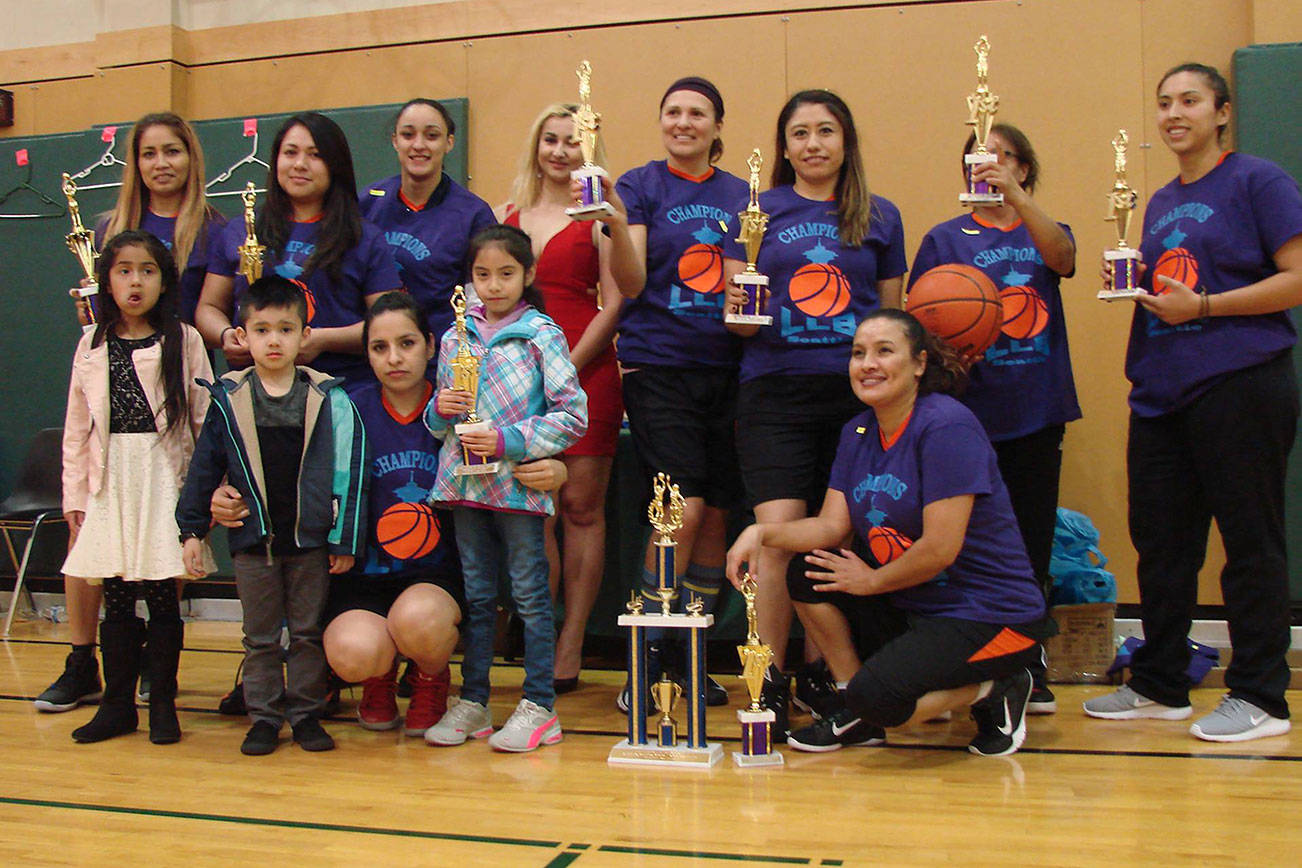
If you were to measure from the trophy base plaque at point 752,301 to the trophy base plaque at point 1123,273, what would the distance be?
Result: 35.1 inches

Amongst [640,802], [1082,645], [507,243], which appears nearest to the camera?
[640,802]

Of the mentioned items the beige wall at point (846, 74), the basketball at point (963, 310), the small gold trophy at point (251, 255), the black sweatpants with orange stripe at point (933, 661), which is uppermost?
the beige wall at point (846, 74)

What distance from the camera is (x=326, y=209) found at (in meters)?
3.51

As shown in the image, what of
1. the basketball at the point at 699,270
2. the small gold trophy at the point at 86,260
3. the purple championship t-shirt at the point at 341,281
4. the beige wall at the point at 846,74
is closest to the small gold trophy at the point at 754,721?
the basketball at the point at 699,270

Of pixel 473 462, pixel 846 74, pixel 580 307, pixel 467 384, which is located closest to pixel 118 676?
pixel 473 462

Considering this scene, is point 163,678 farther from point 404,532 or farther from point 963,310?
point 963,310

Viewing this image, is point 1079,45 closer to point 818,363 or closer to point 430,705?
point 818,363

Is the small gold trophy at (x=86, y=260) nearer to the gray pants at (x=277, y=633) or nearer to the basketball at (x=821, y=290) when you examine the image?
the gray pants at (x=277, y=633)

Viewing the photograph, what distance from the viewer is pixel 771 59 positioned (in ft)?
16.8

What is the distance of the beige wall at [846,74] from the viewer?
4.75 m

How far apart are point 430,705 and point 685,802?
98cm

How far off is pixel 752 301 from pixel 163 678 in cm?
192

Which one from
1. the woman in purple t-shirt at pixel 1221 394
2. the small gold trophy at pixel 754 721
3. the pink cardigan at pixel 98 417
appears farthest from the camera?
the pink cardigan at pixel 98 417

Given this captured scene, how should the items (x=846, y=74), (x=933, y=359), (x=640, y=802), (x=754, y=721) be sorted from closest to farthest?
(x=640, y=802), (x=754, y=721), (x=933, y=359), (x=846, y=74)
